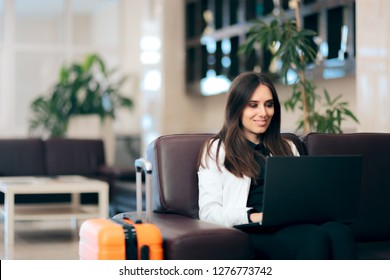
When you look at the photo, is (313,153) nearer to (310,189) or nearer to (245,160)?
(245,160)

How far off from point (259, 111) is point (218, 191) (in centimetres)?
40

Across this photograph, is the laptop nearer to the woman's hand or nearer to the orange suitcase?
the woman's hand

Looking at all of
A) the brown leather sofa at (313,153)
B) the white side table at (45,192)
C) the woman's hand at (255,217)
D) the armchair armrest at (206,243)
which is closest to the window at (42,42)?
the white side table at (45,192)

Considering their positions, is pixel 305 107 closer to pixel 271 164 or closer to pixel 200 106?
pixel 271 164

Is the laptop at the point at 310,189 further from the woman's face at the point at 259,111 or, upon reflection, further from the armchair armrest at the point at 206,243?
the woman's face at the point at 259,111

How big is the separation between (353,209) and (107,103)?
6.97 m

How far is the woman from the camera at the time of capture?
9.32 ft

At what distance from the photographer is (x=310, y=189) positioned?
2703 mm

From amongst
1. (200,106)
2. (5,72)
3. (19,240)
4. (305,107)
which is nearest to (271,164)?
(305,107)

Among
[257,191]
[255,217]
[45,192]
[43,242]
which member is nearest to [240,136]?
[257,191]

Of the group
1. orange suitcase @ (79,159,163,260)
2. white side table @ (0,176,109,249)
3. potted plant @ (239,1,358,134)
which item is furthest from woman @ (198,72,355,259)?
white side table @ (0,176,109,249)

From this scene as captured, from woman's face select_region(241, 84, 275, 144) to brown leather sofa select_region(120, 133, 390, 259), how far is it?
0.92 ft

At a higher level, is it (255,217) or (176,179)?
(176,179)

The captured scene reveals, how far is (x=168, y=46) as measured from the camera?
9.38m
